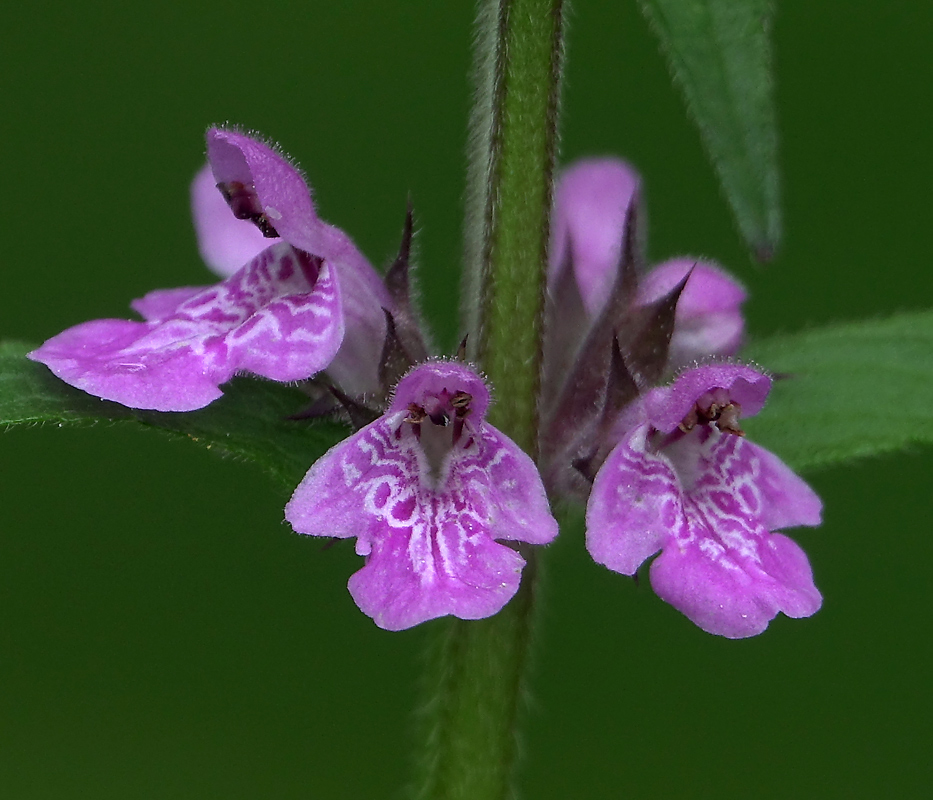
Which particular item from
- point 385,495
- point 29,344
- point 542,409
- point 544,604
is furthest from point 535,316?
point 29,344

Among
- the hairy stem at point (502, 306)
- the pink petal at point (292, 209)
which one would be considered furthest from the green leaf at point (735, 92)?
the pink petal at point (292, 209)

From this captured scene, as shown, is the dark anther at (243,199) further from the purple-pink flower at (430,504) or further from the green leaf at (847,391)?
the green leaf at (847,391)

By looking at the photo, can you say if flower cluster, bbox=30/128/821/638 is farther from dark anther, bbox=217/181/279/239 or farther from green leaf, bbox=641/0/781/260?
green leaf, bbox=641/0/781/260

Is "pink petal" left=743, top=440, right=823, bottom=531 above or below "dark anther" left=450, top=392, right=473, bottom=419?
below

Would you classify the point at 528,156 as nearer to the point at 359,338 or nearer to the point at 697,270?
the point at 359,338

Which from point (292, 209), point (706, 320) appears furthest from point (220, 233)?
point (706, 320)

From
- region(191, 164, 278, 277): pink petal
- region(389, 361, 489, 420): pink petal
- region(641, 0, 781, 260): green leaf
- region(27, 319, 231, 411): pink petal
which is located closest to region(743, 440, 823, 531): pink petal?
region(389, 361, 489, 420): pink petal
